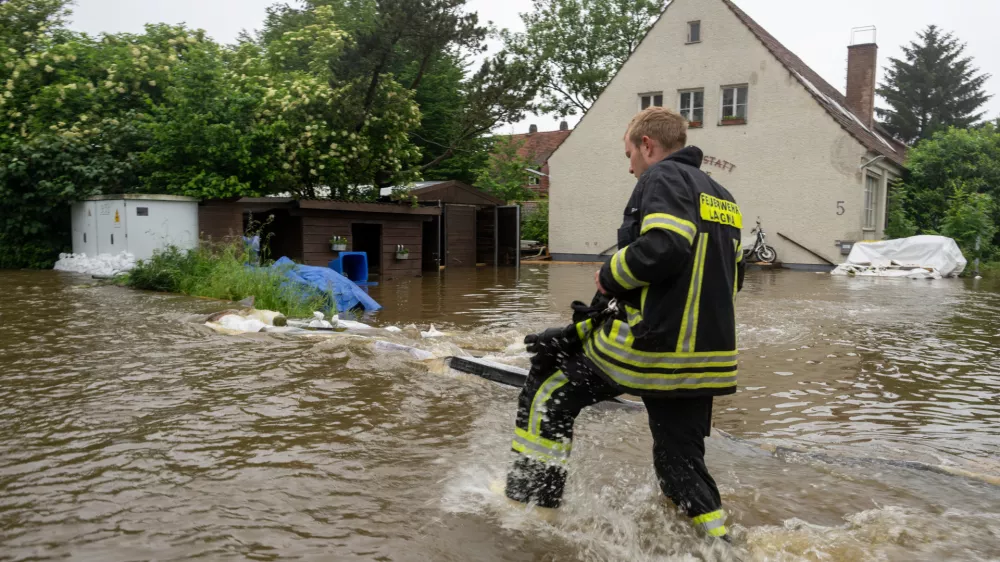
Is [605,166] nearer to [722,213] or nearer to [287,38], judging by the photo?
[287,38]

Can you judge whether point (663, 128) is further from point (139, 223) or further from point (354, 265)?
point (354, 265)

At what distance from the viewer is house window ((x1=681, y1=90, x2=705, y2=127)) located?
2500 centimetres

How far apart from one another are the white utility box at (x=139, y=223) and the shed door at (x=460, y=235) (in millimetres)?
8514

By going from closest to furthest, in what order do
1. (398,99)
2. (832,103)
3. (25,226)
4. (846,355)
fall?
(846,355)
(25,226)
(398,99)
(832,103)

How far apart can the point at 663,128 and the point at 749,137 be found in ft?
74.3

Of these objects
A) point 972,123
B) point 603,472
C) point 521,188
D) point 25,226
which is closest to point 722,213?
point 603,472

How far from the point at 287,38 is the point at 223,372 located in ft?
64.6

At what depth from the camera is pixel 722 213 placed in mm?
2900

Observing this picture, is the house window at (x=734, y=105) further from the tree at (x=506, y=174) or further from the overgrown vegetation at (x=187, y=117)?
the overgrown vegetation at (x=187, y=117)

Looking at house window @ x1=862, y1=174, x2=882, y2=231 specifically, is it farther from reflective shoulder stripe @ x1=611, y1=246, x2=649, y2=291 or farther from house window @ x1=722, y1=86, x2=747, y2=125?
reflective shoulder stripe @ x1=611, y1=246, x2=649, y2=291

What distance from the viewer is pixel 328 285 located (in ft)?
34.5

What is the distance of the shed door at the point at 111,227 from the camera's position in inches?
564

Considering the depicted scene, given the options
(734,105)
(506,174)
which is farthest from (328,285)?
(506,174)

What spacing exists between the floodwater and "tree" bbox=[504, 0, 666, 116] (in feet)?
111
